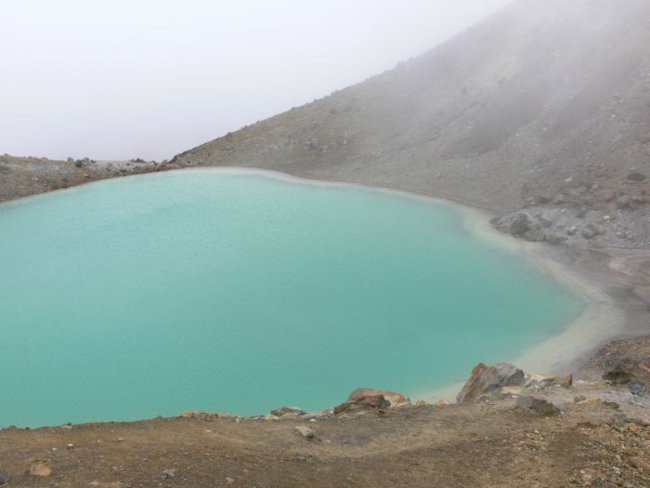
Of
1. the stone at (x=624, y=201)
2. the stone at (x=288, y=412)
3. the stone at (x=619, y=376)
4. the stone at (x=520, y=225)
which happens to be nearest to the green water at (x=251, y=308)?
the stone at (x=288, y=412)

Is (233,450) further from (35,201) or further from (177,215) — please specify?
(35,201)

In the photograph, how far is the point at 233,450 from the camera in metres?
10.4

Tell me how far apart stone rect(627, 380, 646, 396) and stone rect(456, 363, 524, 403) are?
8.33ft

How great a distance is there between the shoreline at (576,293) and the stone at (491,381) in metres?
1.46

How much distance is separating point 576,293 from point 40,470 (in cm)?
1974

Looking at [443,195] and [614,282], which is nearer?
[614,282]

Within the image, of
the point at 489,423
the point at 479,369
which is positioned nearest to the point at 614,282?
the point at 479,369

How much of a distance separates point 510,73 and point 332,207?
1886 centimetres

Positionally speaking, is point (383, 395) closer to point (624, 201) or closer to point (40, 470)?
point (40, 470)

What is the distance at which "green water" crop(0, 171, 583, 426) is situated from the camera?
17.8 meters

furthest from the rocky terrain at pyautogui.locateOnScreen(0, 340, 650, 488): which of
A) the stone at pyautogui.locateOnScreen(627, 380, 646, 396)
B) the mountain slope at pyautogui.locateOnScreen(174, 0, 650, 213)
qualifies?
the mountain slope at pyautogui.locateOnScreen(174, 0, 650, 213)

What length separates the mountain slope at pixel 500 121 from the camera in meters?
32.4

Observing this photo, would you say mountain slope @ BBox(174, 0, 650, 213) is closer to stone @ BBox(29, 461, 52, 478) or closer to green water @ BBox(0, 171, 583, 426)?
green water @ BBox(0, 171, 583, 426)

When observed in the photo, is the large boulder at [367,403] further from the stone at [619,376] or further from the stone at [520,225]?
the stone at [520,225]
